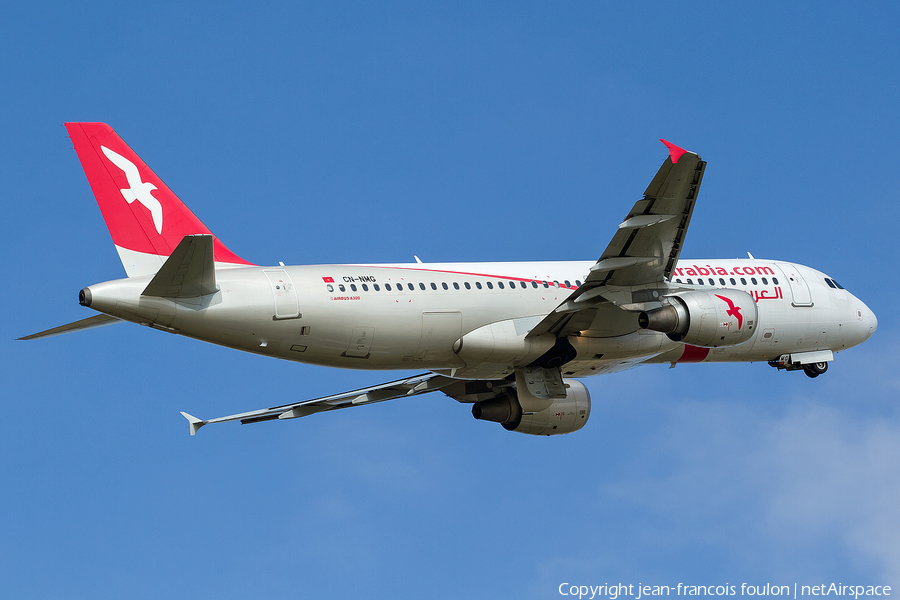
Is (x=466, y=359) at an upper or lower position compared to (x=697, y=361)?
lower

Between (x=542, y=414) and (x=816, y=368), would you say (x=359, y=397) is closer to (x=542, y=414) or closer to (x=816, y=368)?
(x=542, y=414)

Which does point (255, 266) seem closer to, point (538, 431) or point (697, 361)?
point (538, 431)

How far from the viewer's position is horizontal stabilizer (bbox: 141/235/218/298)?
23641mm

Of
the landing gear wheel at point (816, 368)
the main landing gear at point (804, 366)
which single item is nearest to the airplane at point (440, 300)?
the main landing gear at point (804, 366)

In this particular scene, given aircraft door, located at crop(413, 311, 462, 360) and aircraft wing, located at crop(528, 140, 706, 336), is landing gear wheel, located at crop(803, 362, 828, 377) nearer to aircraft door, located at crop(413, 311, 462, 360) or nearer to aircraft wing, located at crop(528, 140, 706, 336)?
aircraft wing, located at crop(528, 140, 706, 336)

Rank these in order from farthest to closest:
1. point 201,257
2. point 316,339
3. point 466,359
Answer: point 466,359 → point 316,339 → point 201,257

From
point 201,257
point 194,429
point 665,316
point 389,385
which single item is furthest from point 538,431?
point 201,257

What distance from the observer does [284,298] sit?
2598 cm

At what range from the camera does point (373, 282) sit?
2736cm

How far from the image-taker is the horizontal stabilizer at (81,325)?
26141mm

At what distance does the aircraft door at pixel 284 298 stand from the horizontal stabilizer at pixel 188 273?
148cm

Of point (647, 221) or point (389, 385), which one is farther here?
point (389, 385)

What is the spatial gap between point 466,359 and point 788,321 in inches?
406

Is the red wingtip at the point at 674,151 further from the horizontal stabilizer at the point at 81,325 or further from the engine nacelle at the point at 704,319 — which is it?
the horizontal stabilizer at the point at 81,325
